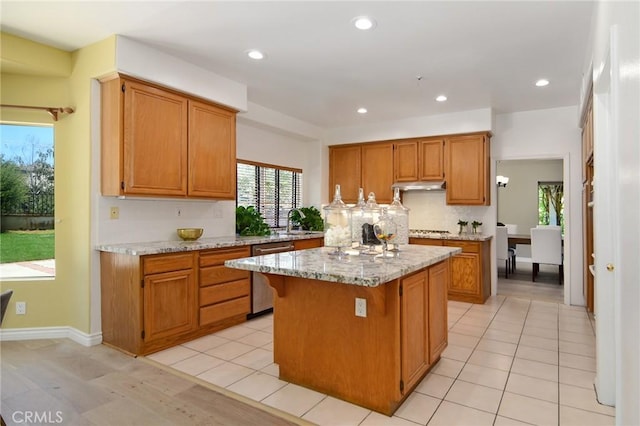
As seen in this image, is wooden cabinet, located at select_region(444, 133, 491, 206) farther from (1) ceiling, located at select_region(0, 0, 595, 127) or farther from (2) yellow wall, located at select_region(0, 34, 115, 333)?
(2) yellow wall, located at select_region(0, 34, 115, 333)

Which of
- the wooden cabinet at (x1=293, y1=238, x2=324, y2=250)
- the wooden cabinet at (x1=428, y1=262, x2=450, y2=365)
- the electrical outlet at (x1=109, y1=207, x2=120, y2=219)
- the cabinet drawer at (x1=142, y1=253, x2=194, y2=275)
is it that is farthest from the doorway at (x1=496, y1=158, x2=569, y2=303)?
the electrical outlet at (x1=109, y1=207, x2=120, y2=219)

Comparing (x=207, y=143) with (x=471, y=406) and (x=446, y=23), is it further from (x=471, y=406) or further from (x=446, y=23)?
(x=471, y=406)

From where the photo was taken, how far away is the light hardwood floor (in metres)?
2.15

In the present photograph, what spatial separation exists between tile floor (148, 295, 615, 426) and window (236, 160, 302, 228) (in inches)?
75.4

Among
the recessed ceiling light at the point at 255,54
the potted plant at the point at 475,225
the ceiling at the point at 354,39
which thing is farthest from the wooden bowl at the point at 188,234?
the potted plant at the point at 475,225

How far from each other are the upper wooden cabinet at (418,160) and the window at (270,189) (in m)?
1.69

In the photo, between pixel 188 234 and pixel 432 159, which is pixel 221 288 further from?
pixel 432 159

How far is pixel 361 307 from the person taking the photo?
2.26 m

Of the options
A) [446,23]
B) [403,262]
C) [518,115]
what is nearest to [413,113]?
[518,115]

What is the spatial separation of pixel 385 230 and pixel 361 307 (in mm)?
614

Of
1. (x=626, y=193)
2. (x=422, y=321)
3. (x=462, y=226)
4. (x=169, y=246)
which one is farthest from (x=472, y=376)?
(x=462, y=226)

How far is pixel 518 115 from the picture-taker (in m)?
5.34

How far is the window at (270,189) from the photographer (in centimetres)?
526

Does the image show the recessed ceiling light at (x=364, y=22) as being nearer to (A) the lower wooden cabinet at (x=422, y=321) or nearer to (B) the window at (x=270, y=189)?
(A) the lower wooden cabinet at (x=422, y=321)
